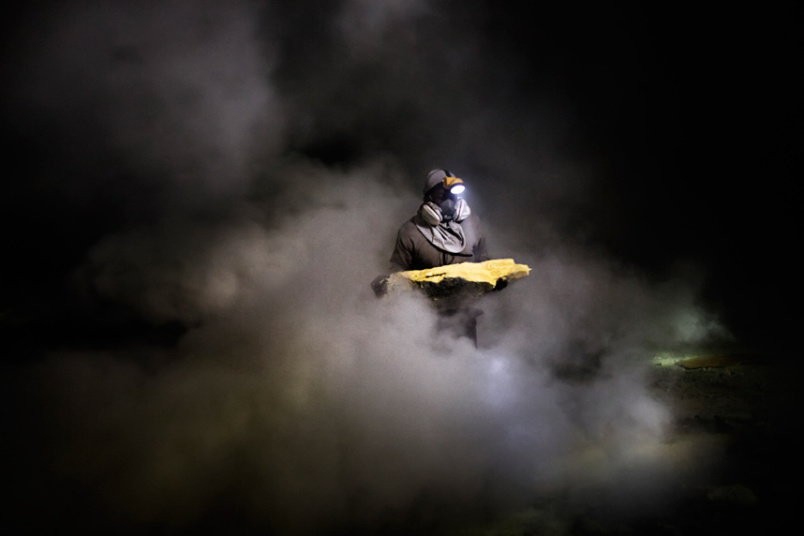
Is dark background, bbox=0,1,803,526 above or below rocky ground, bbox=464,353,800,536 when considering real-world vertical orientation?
above

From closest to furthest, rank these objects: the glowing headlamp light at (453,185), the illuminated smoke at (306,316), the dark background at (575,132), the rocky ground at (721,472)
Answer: the rocky ground at (721,472)
the illuminated smoke at (306,316)
the glowing headlamp light at (453,185)
the dark background at (575,132)

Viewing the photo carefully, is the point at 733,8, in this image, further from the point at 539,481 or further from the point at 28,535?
the point at 28,535

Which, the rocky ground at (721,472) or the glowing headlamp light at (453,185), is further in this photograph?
the glowing headlamp light at (453,185)

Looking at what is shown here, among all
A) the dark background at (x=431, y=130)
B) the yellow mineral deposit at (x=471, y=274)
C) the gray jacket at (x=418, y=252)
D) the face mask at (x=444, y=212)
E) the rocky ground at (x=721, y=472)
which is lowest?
the rocky ground at (x=721, y=472)

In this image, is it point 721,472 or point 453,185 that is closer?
point 721,472

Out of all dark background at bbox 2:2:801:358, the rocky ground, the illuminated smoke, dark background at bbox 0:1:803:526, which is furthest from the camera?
dark background at bbox 2:2:801:358

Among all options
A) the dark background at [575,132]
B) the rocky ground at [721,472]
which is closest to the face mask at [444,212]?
the dark background at [575,132]

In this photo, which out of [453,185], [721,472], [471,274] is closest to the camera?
[721,472]

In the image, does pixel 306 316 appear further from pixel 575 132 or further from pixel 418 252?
pixel 575 132

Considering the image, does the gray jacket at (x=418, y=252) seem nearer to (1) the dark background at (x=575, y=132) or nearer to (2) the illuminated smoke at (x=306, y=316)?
(2) the illuminated smoke at (x=306, y=316)

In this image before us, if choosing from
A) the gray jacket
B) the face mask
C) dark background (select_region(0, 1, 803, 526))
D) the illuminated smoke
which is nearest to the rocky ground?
the illuminated smoke

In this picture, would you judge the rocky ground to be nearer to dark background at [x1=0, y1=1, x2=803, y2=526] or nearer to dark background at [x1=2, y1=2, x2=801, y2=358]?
dark background at [x1=0, y1=1, x2=803, y2=526]

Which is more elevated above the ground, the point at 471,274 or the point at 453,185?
the point at 453,185

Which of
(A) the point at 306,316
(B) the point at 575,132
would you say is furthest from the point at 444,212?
(B) the point at 575,132
